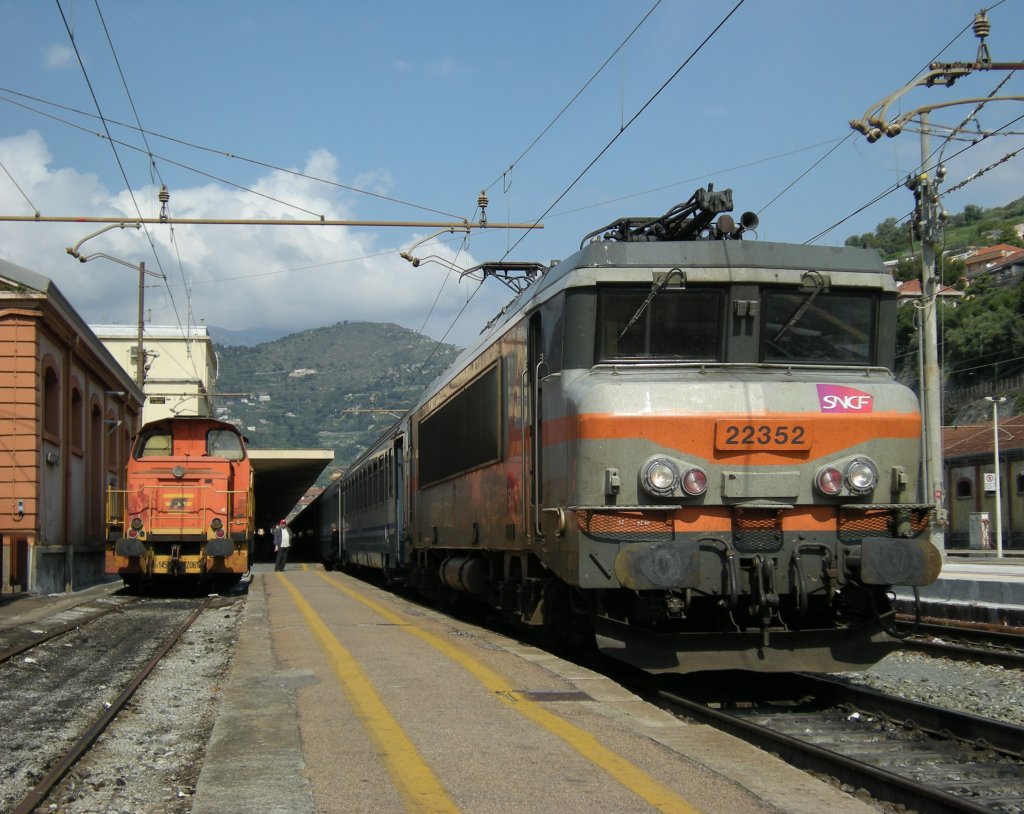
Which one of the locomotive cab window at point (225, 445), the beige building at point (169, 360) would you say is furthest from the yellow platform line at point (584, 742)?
the beige building at point (169, 360)

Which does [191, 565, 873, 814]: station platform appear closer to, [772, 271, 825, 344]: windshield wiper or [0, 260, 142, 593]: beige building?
[772, 271, 825, 344]: windshield wiper

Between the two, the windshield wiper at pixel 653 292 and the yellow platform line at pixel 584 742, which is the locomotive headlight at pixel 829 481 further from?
the yellow platform line at pixel 584 742

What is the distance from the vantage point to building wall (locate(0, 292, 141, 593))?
22188mm

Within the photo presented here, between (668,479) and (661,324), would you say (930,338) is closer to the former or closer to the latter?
(661,324)

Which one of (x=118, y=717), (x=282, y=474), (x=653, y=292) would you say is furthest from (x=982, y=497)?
(x=118, y=717)

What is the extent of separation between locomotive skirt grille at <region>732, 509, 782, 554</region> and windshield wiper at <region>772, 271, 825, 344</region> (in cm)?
146

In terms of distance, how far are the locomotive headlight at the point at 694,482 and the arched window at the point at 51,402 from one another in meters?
20.2

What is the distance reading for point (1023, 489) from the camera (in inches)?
1941

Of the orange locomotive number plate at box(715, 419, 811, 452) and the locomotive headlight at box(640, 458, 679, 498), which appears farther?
the orange locomotive number plate at box(715, 419, 811, 452)

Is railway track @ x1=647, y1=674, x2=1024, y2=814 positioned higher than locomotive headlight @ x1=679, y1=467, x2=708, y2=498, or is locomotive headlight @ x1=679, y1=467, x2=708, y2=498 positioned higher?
locomotive headlight @ x1=679, y1=467, x2=708, y2=498

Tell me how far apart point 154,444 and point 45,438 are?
4034 mm

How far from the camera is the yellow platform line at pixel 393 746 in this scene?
16.8ft

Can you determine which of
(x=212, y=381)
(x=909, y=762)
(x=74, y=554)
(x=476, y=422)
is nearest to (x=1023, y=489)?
(x=74, y=554)

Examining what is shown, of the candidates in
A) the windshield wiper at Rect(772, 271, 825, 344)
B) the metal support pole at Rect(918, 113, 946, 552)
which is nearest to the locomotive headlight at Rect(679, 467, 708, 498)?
the windshield wiper at Rect(772, 271, 825, 344)
